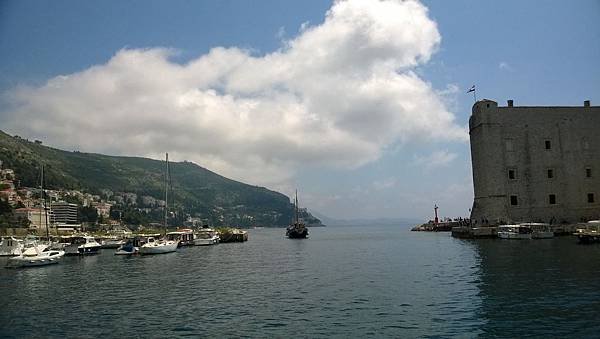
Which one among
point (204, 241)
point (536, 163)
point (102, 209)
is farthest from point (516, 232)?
point (102, 209)

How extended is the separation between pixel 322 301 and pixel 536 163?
56833 mm

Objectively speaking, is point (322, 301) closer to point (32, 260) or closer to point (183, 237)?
point (32, 260)

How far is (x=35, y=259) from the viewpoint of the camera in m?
42.3

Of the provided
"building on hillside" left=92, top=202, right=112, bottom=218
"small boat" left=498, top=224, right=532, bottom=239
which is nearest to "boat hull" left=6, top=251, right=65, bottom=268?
"small boat" left=498, top=224, right=532, bottom=239

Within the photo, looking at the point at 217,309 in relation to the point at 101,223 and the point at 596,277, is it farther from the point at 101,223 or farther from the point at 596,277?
the point at 101,223

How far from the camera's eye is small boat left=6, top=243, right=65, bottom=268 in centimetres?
4159

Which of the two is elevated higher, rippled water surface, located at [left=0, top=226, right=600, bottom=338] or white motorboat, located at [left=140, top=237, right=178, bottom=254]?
white motorboat, located at [left=140, top=237, right=178, bottom=254]

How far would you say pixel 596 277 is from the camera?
24141 millimetres

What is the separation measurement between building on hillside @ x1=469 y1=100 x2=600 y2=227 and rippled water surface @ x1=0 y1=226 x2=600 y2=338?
1245 inches

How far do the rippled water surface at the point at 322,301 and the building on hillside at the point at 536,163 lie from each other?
31.6 meters

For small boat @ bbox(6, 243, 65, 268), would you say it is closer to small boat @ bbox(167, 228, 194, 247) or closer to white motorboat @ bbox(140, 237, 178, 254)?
white motorboat @ bbox(140, 237, 178, 254)

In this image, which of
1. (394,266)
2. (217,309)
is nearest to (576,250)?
(394,266)

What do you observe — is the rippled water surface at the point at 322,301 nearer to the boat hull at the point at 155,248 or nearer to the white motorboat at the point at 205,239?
the boat hull at the point at 155,248

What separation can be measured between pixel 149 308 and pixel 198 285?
749 cm
